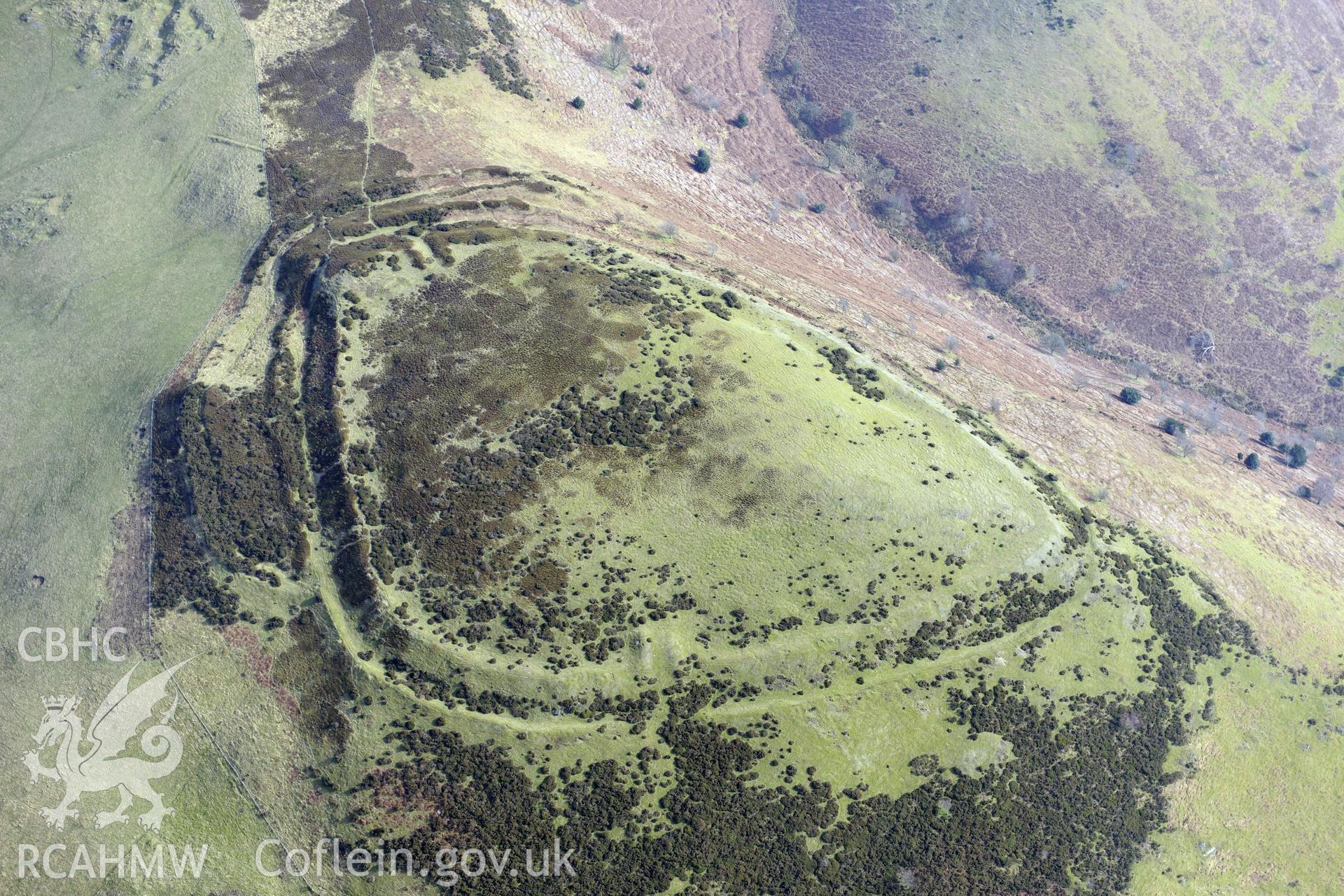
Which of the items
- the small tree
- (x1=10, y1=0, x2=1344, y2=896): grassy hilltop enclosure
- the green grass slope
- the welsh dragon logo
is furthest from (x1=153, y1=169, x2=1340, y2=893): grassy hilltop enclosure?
the small tree

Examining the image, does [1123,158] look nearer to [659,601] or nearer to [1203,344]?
[1203,344]

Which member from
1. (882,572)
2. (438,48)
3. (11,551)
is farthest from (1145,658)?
(438,48)

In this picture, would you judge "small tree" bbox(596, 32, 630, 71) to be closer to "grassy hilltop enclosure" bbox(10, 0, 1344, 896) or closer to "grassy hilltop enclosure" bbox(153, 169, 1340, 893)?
"grassy hilltop enclosure" bbox(10, 0, 1344, 896)

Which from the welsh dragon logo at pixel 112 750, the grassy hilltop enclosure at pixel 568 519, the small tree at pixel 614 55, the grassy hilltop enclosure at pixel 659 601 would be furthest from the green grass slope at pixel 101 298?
the small tree at pixel 614 55

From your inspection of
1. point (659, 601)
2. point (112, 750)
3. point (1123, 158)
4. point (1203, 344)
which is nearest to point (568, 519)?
point (659, 601)

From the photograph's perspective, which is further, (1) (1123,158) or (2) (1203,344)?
(1) (1123,158)

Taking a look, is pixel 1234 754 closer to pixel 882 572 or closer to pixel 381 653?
pixel 882 572

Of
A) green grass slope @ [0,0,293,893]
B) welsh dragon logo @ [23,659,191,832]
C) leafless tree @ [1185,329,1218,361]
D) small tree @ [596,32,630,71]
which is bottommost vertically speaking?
welsh dragon logo @ [23,659,191,832]
